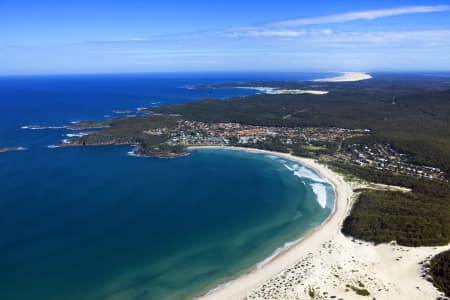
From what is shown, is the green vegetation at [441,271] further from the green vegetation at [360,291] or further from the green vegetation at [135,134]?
the green vegetation at [135,134]

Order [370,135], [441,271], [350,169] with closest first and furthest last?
[441,271]
[350,169]
[370,135]

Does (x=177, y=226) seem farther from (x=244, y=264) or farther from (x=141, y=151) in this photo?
(x=141, y=151)

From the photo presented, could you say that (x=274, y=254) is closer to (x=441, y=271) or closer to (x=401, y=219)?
(x=441, y=271)

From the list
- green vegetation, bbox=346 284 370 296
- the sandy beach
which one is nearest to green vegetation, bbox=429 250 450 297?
the sandy beach

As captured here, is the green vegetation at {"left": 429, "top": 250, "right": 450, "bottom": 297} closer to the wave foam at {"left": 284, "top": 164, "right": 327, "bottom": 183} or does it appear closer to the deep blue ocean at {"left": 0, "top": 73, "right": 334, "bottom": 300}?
the deep blue ocean at {"left": 0, "top": 73, "right": 334, "bottom": 300}

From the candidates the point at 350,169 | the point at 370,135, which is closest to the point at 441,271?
the point at 350,169

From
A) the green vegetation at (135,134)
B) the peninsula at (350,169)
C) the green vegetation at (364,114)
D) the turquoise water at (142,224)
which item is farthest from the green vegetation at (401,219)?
the green vegetation at (135,134)
